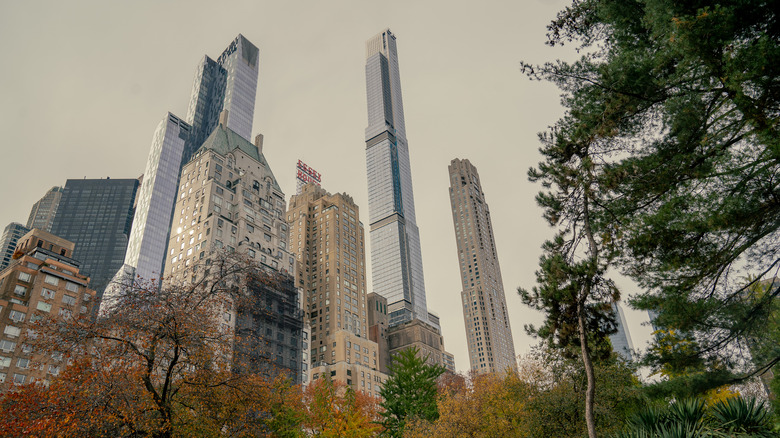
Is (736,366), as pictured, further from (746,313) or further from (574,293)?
(574,293)

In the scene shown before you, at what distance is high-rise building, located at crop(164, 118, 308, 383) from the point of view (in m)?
87.5

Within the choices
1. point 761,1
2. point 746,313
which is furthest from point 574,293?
point 761,1

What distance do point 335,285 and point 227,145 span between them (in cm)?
4976

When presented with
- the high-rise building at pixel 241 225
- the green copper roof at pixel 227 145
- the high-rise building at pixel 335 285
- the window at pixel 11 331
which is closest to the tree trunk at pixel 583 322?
the high-rise building at pixel 241 225

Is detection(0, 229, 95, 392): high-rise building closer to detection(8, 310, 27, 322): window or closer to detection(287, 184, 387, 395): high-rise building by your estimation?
detection(8, 310, 27, 322): window

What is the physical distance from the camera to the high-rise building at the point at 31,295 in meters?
68.0

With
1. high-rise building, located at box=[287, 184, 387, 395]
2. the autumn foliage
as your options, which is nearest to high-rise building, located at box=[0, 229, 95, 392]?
high-rise building, located at box=[287, 184, 387, 395]

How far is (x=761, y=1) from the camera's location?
13070 millimetres

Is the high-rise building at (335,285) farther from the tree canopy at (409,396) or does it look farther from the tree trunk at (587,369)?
the tree trunk at (587,369)

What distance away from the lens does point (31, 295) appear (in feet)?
249

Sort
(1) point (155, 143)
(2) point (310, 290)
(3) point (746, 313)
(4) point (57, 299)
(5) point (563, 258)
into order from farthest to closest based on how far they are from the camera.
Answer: (1) point (155, 143), (2) point (310, 290), (4) point (57, 299), (5) point (563, 258), (3) point (746, 313)

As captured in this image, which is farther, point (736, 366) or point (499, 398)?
point (499, 398)

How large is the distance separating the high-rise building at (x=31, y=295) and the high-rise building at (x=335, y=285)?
55609 millimetres

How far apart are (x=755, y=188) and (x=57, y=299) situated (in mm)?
93798
